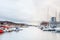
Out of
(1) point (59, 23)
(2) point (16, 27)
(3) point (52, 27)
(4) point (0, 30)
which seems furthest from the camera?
(2) point (16, 27)

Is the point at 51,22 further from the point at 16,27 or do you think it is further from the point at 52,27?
the point at 16,27

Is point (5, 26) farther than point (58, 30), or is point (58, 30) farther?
point (5, 26)

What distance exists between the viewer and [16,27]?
15.0 m

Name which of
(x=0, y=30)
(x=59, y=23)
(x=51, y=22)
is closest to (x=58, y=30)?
(x=59, y=23)

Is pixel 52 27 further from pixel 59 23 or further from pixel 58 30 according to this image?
pixel 58 30

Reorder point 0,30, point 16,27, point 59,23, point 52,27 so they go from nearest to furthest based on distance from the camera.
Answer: point 0,30
point 59,23
point 52,27
point 16,27

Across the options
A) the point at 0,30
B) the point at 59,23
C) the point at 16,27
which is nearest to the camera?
the point at 0,30

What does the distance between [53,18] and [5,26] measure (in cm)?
410

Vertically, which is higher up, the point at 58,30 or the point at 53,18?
the point at 53,18

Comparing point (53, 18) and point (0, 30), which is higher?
point (53, 18)

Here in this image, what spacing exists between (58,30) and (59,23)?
1664mm

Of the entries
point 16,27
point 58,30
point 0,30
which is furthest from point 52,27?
point 0,30

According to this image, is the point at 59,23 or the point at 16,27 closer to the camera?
the point at 59,23

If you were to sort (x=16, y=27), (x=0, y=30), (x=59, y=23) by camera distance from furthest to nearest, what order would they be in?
(x=16, y=27) < (x=59, y=23) < (x=0, y=30)
